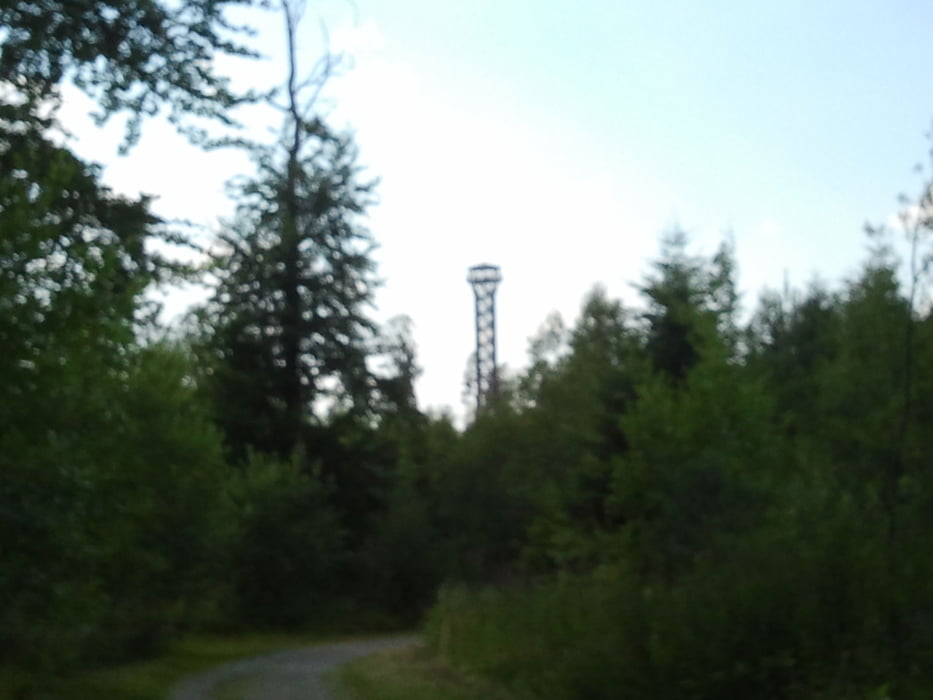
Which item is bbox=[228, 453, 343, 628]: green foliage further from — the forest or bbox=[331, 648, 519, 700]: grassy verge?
bbox=[331, 648, 519, 700]: grassy verge

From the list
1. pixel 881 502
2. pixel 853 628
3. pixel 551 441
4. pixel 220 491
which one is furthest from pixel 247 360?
pixel 853 628

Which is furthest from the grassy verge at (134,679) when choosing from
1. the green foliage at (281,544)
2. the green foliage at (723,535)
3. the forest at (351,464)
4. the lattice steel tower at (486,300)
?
the lattice steel tower at (486,300)

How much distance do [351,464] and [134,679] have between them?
89.2 ft

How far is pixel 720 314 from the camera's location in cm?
3328

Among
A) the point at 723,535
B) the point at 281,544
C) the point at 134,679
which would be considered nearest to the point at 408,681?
the point at 134,679

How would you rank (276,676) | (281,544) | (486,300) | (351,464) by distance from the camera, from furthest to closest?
(486,300) < (351,464) < (281,544) < (276,676)

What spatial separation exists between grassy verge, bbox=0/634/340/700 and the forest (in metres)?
0.36

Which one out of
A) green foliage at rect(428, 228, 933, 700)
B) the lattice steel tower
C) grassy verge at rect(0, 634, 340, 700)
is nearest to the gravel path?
grassy verge at rect(0, 634, 340, 700)

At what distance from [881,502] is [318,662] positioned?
44.4 feet

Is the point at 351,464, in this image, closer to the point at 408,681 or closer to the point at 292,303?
the point at 292,303

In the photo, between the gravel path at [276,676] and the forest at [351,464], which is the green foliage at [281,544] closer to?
the forest at [351,464]

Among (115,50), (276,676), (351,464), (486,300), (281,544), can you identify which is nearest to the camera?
(115,50)

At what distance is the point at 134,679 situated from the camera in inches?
839

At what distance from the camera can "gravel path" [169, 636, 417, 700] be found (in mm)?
19719
